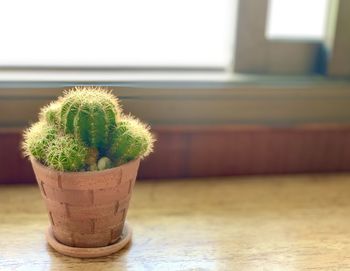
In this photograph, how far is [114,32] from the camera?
3.98 ft

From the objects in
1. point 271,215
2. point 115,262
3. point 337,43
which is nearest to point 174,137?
point 271,215

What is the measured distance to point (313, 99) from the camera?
4.08 feet

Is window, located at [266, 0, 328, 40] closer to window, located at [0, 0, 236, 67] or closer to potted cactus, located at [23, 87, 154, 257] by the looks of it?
window, located at [0, 0, 236, 67]

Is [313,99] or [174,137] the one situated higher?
[313,99]

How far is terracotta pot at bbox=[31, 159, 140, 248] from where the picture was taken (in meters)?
0.80

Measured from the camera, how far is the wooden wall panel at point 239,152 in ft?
3.95

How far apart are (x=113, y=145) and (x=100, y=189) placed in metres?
0.09

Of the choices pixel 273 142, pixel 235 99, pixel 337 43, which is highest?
pixel 337 43

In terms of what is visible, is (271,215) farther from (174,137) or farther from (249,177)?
(174,137)

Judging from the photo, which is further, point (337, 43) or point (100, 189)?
point (337, 43)

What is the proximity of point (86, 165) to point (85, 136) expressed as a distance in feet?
0.18

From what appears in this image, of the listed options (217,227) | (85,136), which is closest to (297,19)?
(217,227)

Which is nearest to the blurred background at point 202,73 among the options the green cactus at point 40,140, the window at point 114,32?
the window at point 114,32

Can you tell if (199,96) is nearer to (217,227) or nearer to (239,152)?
(239,152)
